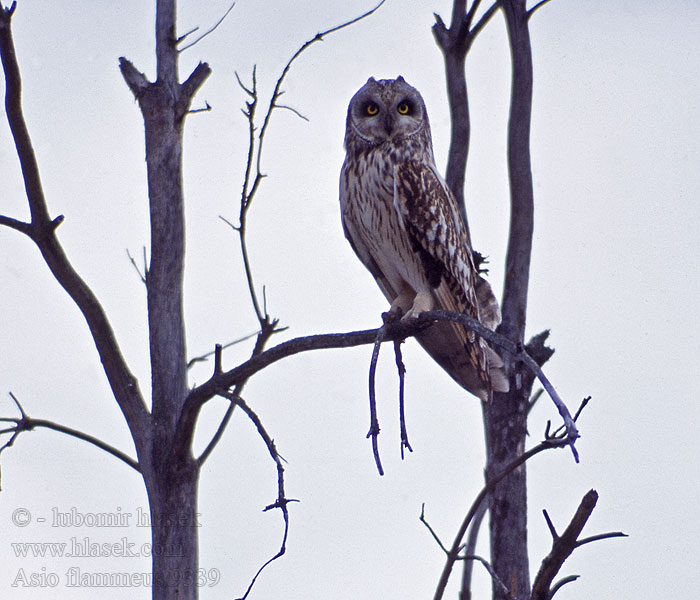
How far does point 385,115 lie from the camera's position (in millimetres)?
4980

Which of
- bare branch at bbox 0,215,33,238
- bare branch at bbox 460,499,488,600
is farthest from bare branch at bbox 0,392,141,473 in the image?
bare branch at bbox 460,499,488,600

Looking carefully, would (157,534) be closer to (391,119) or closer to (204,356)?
(204,356)

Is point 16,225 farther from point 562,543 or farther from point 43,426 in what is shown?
point 562,543

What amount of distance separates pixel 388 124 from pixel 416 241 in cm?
81

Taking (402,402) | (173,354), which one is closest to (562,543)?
(402,402)

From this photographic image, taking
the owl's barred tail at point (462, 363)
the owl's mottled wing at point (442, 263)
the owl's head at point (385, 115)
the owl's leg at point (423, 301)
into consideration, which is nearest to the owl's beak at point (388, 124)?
the owl's head at point (385, 115)

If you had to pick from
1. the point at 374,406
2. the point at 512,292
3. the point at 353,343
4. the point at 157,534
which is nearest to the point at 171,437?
the point at 157,534

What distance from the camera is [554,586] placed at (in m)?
2.60

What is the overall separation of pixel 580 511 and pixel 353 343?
1216 mm

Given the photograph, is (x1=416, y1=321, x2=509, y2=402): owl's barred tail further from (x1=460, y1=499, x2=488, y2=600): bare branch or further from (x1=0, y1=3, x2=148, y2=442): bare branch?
(x1=0, y1=3, x2=148, y2=442): bare branch

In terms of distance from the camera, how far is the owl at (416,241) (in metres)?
4.44

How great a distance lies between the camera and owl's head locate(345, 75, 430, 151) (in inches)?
193

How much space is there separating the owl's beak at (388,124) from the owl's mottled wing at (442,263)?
0.32 m

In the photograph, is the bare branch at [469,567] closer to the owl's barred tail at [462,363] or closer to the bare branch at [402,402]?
the owl's barred tail at [462,363]
